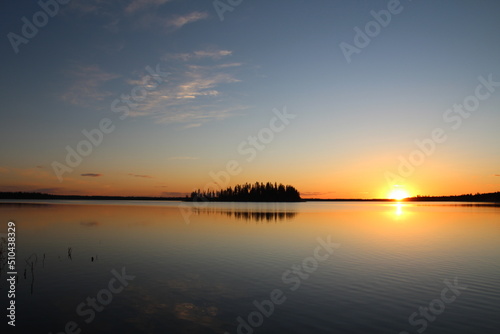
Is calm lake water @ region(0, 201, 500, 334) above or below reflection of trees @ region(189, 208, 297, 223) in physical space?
below

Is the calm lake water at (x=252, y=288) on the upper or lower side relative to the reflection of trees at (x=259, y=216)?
lower

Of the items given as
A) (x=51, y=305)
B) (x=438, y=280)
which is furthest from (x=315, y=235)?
(x=51, y=305)

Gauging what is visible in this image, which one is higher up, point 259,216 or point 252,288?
point 259,216

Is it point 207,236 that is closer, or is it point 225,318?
point 225,318

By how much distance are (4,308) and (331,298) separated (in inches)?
573

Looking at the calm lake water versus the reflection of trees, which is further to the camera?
the reflection of trees

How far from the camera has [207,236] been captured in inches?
1598

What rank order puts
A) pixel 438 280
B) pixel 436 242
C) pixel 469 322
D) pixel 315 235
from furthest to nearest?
pixel 315 235 → pixel 436 242 → pixel 438 280 → pixel 469 322

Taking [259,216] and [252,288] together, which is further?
[259,216]

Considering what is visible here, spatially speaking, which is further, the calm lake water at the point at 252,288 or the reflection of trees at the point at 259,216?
the reflection of trees at the point at 259,216

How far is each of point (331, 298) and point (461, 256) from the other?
1810 centimetres

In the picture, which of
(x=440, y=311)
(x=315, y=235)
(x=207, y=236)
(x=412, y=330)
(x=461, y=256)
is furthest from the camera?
(x=315, y=235)

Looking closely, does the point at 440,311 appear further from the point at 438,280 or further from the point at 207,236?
the point at 207,236

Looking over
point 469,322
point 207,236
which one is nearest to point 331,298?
point 469,322
